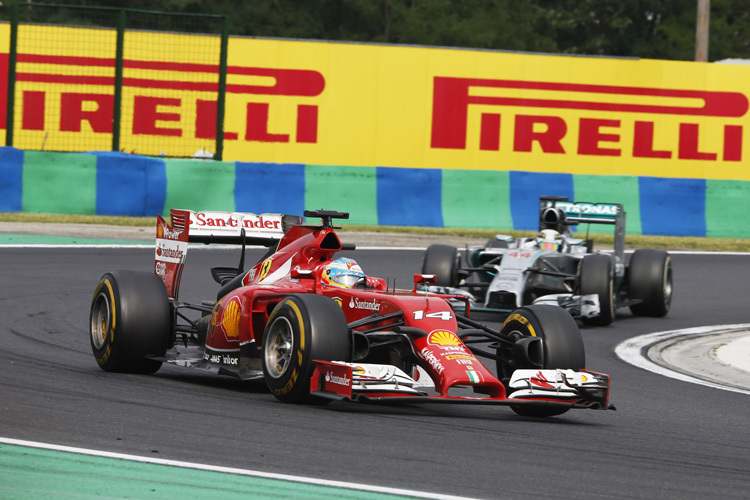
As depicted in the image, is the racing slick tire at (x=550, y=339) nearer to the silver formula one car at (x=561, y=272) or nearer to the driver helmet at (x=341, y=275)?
the driver helmet at (x=341, y=275)

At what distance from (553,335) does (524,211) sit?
12.9m

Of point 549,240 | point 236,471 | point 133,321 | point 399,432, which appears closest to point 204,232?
Result: point 133,321

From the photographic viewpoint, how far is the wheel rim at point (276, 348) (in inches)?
314

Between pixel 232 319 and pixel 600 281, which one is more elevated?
pixel 600 281

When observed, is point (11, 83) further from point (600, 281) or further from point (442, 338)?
point (442, 338)

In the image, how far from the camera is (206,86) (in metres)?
22.9

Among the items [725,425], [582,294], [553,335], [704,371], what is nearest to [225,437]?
[553,335]

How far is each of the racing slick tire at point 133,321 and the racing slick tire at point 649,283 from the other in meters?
6.67

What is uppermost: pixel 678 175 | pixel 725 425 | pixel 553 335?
pixel 678 175

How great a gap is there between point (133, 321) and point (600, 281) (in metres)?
5.77

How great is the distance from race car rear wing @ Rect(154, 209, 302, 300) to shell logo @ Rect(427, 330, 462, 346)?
2482mm

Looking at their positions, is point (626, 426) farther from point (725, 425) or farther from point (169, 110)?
point (169, 110)

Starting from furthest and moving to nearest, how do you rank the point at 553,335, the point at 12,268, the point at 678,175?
the point at 678,175
the point at 12,268
the point at 553,335

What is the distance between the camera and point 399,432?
717 cm
